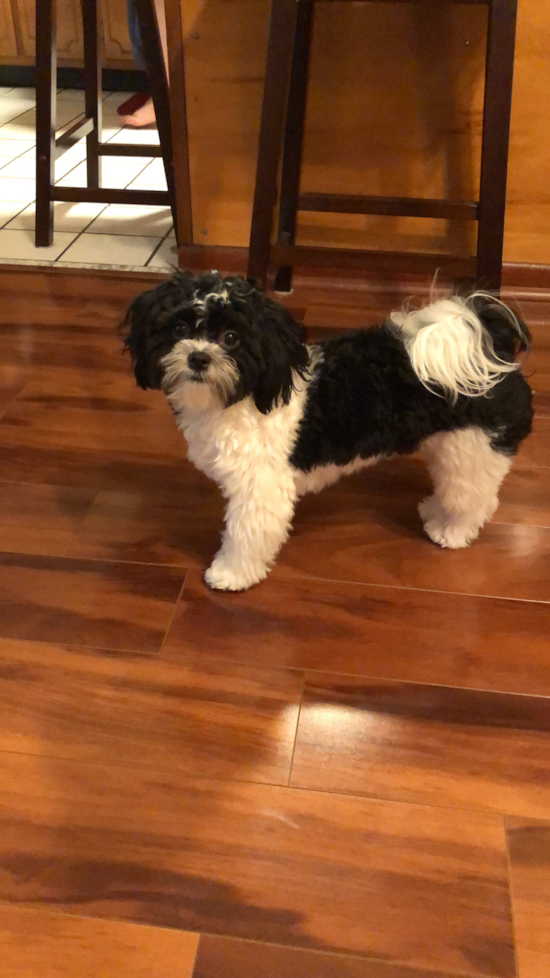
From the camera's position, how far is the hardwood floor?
2.92 feet

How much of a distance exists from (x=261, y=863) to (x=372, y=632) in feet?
1.45

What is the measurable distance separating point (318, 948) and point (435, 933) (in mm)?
154

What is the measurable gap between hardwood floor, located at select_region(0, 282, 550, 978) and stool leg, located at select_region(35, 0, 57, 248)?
48.7 inches

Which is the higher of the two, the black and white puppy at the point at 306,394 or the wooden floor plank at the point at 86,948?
the black and white puppy at the point at 306,394

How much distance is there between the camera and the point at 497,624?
1.26 meters

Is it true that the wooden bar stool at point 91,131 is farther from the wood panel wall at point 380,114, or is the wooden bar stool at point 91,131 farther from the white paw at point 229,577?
the white paw at point 229,577

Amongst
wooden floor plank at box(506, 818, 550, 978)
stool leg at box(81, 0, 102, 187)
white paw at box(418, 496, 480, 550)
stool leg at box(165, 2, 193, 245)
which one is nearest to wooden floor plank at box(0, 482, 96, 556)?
white paw at box(418, 496, 480, 550)

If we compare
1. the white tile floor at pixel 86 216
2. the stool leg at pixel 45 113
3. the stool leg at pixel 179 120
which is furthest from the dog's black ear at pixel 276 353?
the stool leg at pixel 45 113

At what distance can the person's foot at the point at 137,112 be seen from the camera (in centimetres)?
350

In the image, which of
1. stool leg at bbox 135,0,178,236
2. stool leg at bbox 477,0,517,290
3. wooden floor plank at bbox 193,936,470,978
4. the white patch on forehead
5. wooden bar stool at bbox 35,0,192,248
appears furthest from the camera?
wooden bar stool at bbox 35,0,192,248

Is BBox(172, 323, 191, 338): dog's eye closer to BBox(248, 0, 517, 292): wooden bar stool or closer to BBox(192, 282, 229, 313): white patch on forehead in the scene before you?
BBox(192, 282, 229, 313): white patch on forehead

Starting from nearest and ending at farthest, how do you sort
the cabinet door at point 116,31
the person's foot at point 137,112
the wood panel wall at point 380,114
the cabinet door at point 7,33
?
1. the wood panel wall at point 380,114
2. the person's foot at point 137,112
3. the cabinet door at point 116,31
4. the cabinet door at point 7,33

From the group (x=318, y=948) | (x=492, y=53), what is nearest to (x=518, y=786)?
(x=318, y=948)

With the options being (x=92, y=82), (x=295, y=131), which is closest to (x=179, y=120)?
(x=295, y=131)
